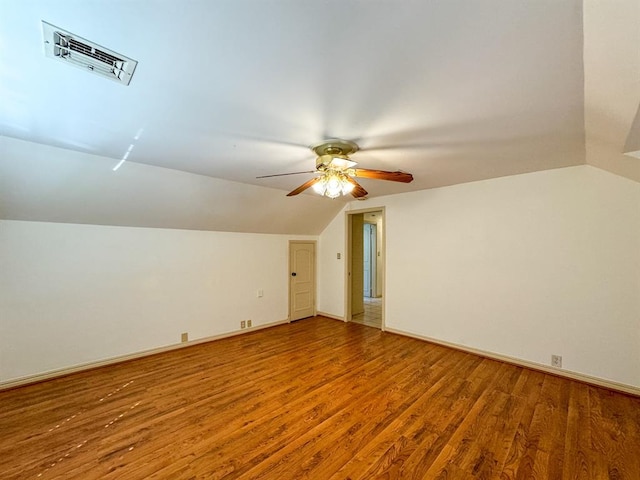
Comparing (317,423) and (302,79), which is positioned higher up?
(302,79)

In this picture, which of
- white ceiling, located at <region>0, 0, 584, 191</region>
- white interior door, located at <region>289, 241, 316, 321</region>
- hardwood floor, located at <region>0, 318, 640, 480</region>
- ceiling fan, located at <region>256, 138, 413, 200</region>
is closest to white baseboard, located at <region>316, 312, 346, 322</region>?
white interior door, located at <region>289, 241, 316, 321</region>

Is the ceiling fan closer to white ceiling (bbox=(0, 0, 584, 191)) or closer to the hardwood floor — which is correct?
white ceiling (bbox=(0, 0, 584, 191))

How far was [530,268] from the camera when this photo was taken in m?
3.36

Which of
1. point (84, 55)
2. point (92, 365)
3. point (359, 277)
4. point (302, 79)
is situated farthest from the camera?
point (359, 277)

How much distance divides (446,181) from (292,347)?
3.30 meters

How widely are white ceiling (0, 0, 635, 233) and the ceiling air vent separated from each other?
0.14 ft

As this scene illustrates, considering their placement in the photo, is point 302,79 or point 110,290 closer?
point 302,79

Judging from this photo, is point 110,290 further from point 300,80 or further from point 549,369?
point 549,369

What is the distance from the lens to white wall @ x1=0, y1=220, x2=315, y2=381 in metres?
2.94

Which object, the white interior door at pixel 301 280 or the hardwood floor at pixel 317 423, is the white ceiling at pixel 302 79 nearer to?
the hardwood floor at pixel 317 423

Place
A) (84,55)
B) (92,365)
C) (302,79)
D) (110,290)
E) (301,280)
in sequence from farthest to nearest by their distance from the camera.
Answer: (301,280) < (110,290) < (92,365) < (302,79) < (84,55)

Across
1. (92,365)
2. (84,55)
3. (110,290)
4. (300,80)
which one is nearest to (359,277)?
(110,290)

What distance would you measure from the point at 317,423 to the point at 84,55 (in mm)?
2890

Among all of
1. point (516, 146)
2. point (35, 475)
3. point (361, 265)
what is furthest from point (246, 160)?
point (361, 265)
